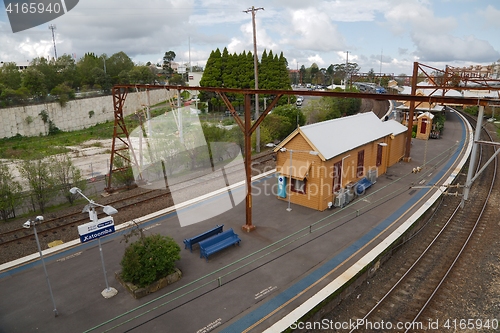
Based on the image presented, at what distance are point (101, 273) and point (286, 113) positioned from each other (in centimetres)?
2499

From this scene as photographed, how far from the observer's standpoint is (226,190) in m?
18.4

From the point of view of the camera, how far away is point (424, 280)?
37.7 feet

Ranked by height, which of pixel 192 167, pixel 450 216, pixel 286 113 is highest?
pixel 286 113

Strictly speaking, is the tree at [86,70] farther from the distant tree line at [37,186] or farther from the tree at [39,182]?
the tree at [39,182]

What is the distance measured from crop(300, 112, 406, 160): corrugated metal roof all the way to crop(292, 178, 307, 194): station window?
1851 millimetres

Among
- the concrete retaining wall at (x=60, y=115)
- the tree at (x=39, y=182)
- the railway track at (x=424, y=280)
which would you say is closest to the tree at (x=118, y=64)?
the concrete retaining wall at (x=60, y=115)

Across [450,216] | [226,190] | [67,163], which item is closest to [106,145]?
[67,163]

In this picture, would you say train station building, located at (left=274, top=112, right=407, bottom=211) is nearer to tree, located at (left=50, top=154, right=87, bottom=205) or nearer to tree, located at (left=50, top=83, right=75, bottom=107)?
tree, located at (left=50, top=154, right=87, bottom=205)

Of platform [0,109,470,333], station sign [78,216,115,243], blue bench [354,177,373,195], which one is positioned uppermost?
station sign [78,216,115,243]

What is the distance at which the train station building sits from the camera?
15.1 meters

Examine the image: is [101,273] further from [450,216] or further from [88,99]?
[88,99]

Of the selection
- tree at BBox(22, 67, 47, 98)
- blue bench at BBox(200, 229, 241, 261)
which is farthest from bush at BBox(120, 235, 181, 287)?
tree at BBox(22, 67, 47, 98)

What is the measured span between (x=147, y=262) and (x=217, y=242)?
9.65 feet

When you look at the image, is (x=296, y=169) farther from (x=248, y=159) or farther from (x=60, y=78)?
(x=60, y=78)
